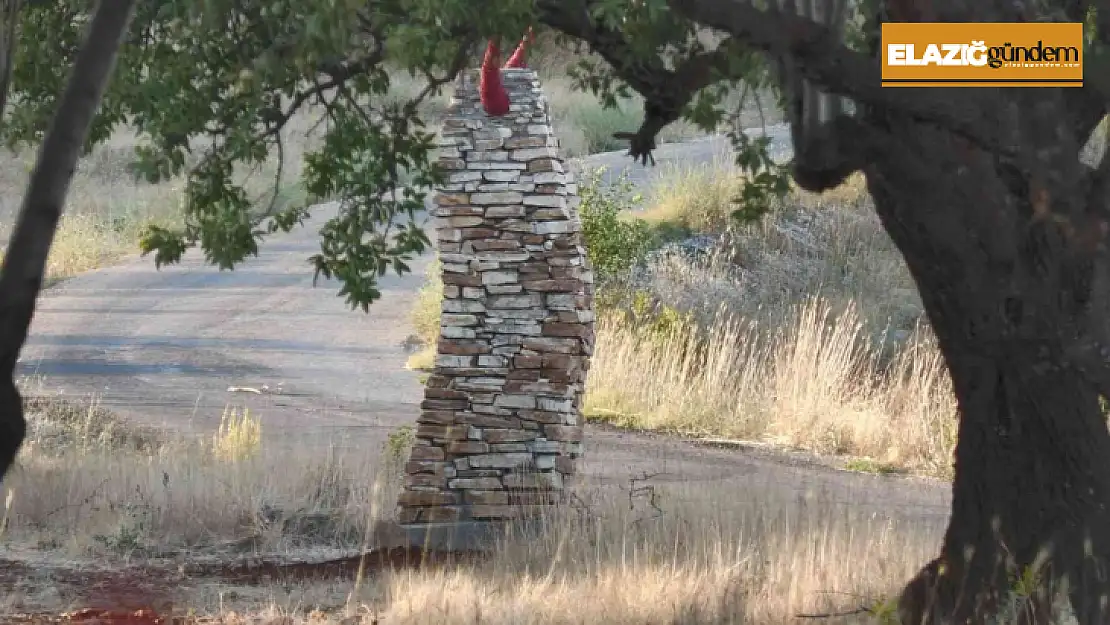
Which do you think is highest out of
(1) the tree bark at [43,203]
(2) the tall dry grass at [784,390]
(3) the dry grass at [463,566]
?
(1) the tree bark at [43,203]

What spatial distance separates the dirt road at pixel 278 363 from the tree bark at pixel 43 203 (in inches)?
283

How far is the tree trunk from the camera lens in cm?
549

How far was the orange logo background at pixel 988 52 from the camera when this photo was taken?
17.6ft

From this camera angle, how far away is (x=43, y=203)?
3531 mm

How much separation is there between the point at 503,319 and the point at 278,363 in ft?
32.2

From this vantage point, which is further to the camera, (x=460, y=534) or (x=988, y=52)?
(x=460, y=534)

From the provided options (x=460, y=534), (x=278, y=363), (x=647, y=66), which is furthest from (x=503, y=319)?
(x=278, y=363)

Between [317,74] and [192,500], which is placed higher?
[317,74]

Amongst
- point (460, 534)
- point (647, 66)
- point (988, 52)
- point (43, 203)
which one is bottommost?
point (460, 534)

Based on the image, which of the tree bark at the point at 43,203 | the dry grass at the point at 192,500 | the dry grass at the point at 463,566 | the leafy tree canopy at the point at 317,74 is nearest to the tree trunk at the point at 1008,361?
the leafy tree canopy at the point at 317,74

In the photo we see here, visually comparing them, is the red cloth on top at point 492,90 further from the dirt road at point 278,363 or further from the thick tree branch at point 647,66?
the dirt road at point 278,363

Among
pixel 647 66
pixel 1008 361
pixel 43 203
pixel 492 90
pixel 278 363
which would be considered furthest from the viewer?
pixel 278 363

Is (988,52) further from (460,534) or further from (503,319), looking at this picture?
(460,534)

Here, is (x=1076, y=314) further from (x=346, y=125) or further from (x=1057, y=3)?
(x=346, y=125)
